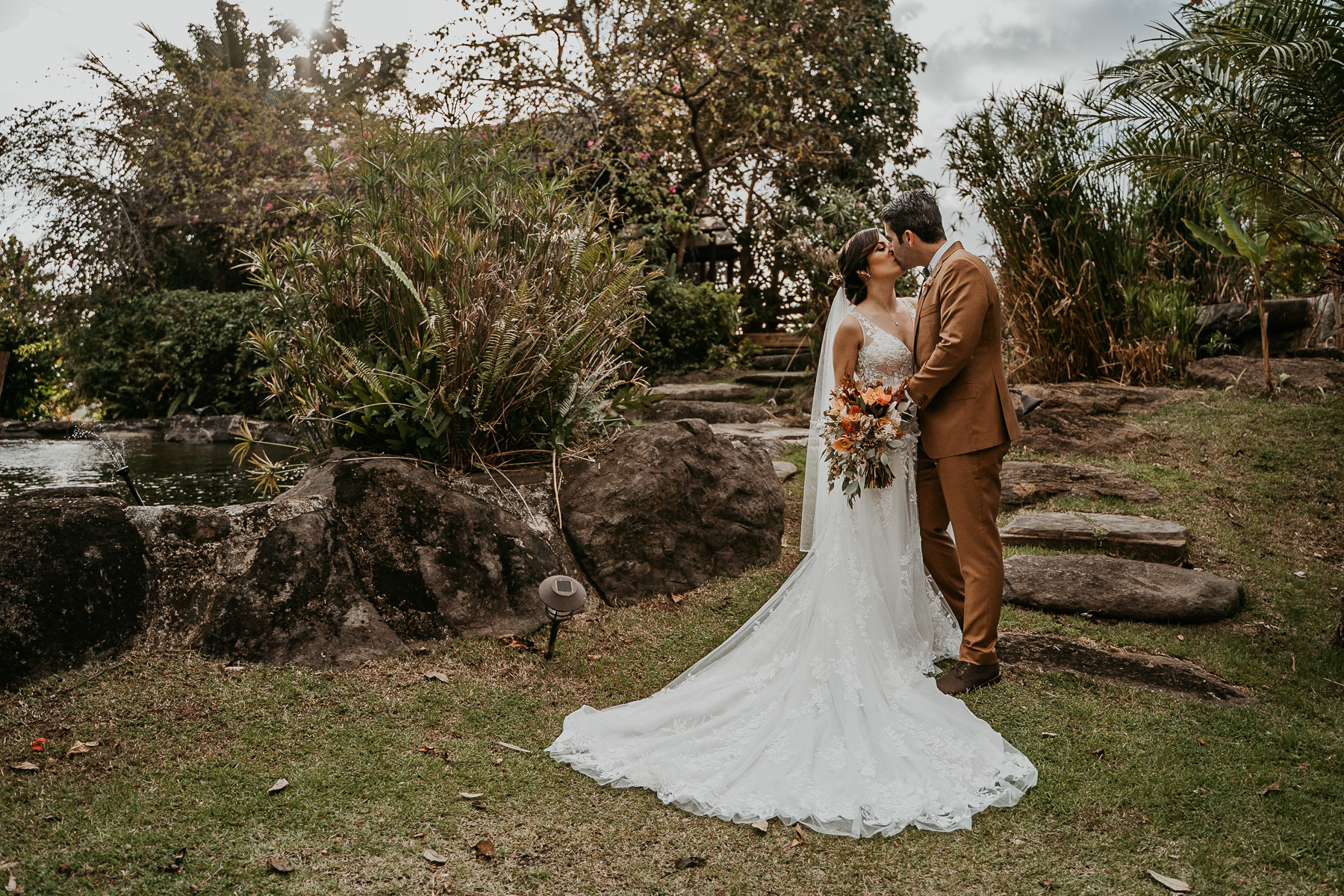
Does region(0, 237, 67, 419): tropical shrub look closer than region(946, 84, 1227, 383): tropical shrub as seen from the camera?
No

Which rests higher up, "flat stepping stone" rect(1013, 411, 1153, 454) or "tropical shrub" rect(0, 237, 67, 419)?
"tropical shrub" rect(0, 237, 67, 419)

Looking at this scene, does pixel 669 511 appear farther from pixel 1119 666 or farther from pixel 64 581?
pixel 64 581

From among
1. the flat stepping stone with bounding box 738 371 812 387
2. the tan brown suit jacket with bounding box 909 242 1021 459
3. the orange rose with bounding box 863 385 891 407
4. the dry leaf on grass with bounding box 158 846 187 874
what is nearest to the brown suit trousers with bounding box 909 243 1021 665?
the tan brown suit jacket with bounding box 909 242 1021 459

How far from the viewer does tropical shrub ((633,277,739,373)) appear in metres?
13.7

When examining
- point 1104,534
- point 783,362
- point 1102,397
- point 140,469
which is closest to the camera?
point 1104,534

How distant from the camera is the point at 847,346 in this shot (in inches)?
178

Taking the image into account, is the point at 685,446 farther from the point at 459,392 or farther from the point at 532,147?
the point at 532,147

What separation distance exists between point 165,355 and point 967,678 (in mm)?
14865

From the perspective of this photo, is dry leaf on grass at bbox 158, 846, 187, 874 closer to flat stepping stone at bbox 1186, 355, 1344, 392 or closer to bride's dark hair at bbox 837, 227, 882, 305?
bride's dark hair at bbox 837, 227, 882, 305

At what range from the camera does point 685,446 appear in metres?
5.69

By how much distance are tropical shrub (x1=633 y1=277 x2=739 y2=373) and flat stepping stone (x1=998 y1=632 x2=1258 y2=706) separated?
31.1 feet

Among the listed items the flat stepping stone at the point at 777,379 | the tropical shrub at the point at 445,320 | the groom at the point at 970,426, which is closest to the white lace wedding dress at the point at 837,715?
the groom at the point at 970,426

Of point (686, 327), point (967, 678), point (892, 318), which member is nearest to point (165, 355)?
point (686, 327)

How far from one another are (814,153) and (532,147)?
5.95 meters
